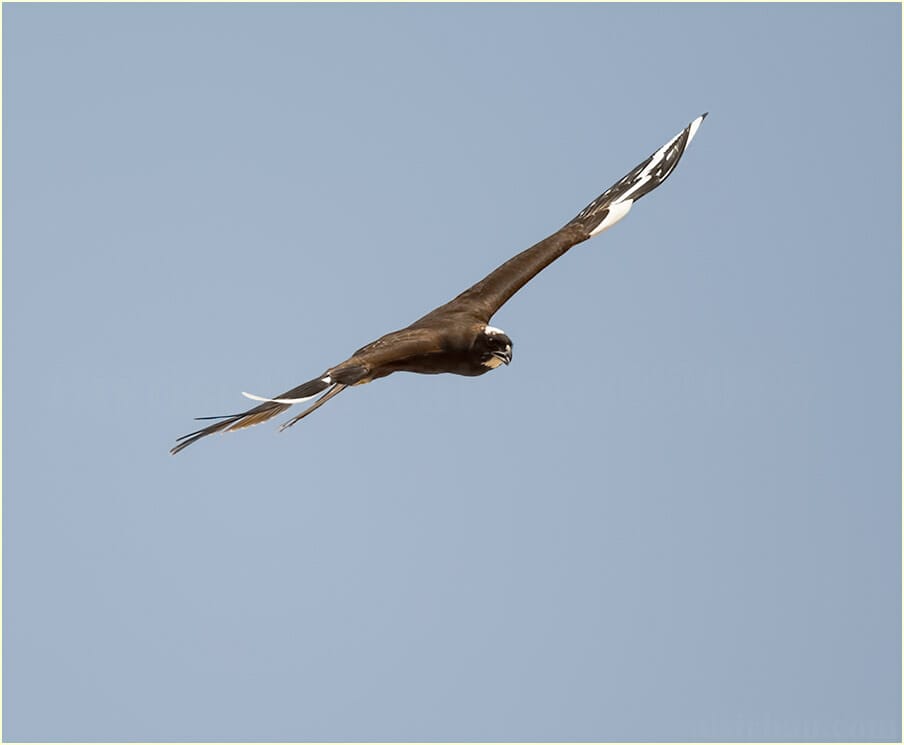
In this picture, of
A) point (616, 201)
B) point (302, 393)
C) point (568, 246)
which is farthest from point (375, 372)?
point (616, 201)

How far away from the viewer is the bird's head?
59.8 ft

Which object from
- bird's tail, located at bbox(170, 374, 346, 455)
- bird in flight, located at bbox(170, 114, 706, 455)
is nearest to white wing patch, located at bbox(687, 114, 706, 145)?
bird in flight, located at bbox(170, 114, 706, 455)

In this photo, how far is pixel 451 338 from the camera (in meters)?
18.2

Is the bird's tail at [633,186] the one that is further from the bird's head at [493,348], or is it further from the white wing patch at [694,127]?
the bird's head at [493,348]

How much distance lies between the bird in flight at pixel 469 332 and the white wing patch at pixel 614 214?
0.04 feet

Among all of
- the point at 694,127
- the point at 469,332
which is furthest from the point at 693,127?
the point at 469,332

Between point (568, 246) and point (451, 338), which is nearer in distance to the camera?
point (451, 338)

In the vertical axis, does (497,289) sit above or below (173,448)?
above

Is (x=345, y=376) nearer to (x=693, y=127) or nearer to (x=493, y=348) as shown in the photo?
(x=493, y=348)

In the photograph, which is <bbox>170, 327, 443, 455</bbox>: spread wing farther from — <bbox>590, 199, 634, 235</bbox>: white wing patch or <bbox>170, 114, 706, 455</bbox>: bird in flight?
<bbox>590, 199, 634, 235</bbox>: white wing patch

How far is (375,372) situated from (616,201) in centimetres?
567

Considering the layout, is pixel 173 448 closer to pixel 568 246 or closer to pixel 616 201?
pixel 568 246

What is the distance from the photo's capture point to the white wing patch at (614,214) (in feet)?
69.0

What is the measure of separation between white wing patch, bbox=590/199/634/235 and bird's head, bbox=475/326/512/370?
3143 mm
